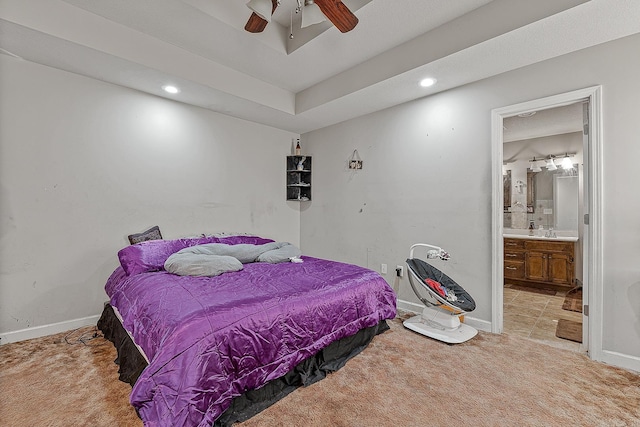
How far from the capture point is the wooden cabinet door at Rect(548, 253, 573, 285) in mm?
4055

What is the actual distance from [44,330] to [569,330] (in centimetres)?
507

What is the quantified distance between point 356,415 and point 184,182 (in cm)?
309

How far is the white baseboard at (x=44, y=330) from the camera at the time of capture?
2424mm

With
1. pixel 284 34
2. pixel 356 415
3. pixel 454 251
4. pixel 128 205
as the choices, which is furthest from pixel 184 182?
pixel 454 251

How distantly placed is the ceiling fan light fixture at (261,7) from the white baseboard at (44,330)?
3.22m

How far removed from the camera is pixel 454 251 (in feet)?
9.93

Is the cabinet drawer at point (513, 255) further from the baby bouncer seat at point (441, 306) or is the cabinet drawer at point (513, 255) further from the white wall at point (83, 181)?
the white wall at point (83, 181)

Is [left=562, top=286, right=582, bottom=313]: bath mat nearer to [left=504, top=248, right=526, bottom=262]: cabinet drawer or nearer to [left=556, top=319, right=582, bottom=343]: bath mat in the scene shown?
[left=556, top=319, right=582, bottom=343]: bath mat

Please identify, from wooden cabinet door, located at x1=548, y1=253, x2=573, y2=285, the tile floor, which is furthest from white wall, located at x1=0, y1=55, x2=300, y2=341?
wooden cabinet door, located at x1=548, y1=253, x2=573, y2=285

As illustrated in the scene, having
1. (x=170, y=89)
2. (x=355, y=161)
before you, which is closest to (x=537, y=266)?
(x=355, y=161)

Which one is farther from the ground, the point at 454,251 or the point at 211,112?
the point at 211,112

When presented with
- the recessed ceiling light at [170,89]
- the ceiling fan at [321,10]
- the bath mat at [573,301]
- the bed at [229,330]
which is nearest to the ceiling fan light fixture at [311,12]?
the ceiling fan at [321,10]

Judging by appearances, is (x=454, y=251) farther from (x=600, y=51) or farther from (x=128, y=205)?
(x=128, y=205)

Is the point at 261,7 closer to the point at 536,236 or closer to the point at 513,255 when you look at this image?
the point at 513,255
